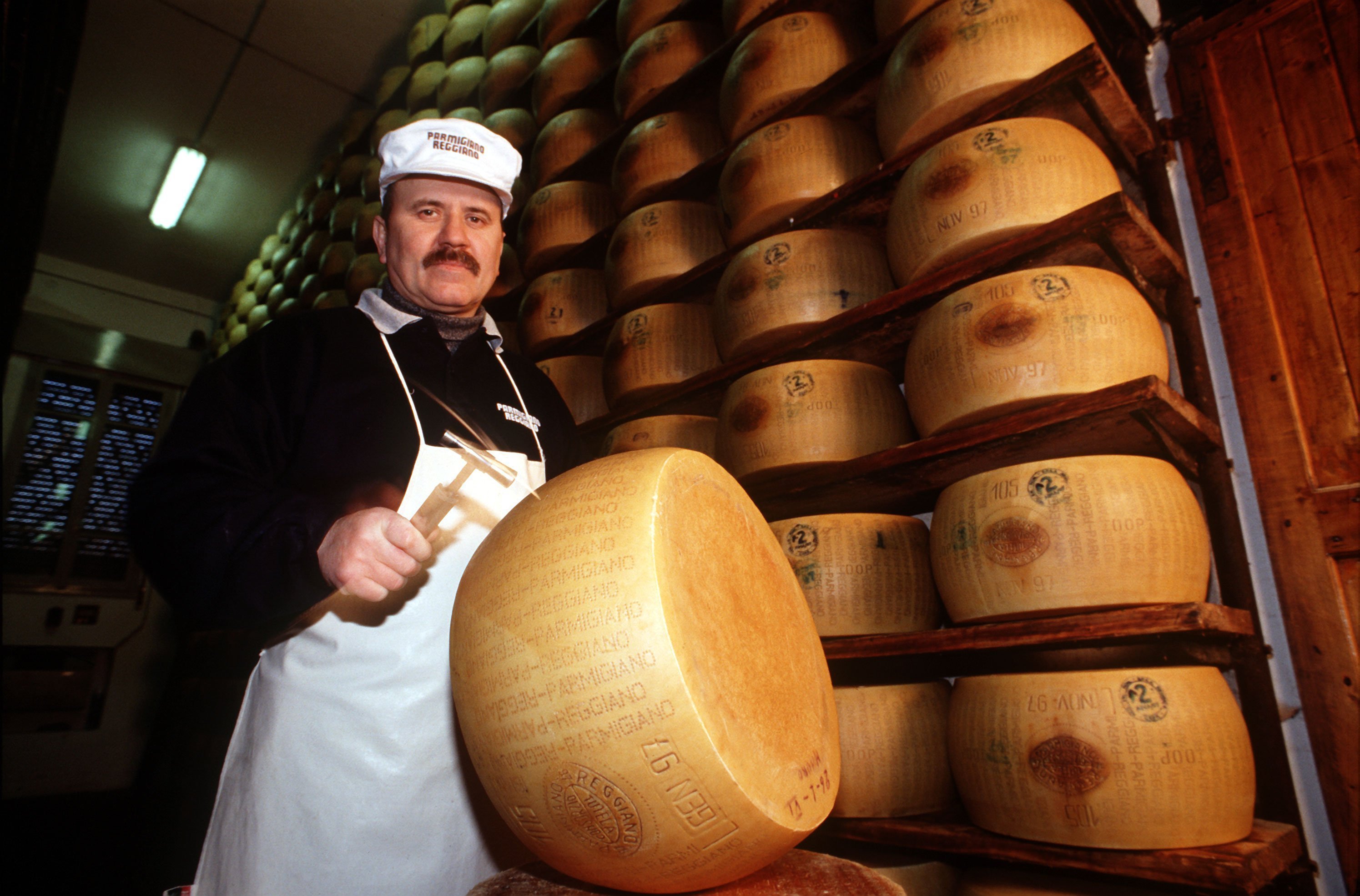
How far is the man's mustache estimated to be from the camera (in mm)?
1350

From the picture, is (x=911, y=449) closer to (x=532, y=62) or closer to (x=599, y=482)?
(x=599, y=482)

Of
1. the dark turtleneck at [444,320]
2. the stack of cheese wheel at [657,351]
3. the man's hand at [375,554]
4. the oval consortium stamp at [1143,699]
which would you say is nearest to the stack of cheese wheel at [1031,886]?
the oval consortium stamp at [1143,699]

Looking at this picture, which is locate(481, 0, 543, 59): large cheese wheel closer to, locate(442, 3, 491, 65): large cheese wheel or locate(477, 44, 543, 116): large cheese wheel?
locate(477, 44, 543, 116): large cheese wheel

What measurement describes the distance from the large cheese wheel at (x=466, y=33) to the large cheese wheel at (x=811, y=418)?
2810 millimetres

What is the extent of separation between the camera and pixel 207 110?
438 centimetres

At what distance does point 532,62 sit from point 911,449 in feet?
8.13

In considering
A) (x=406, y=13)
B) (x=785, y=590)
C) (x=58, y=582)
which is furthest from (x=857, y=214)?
(x=58, y=582)

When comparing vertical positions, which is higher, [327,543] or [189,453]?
[189,453]

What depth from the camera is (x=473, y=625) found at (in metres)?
0.72

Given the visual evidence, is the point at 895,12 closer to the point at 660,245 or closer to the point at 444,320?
the point at 660,245

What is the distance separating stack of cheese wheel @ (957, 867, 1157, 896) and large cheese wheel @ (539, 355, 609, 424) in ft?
4.39

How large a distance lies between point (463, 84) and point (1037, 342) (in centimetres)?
297

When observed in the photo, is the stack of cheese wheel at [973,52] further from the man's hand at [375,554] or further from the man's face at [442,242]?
the man's hand at [375,554]

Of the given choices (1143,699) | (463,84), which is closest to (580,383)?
(1143,699)
